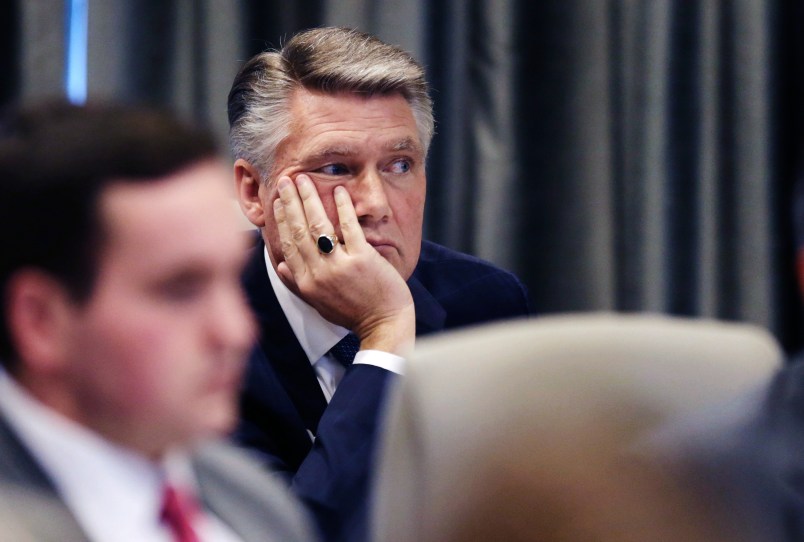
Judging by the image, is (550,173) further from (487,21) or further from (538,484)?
(538,484)

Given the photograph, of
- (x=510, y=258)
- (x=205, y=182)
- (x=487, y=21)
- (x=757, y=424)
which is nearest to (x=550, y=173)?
(x=510, y=258)

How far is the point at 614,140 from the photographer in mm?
2609

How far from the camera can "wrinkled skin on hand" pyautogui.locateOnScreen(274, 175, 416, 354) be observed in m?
1.50

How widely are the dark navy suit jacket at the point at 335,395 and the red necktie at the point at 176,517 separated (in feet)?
1.31

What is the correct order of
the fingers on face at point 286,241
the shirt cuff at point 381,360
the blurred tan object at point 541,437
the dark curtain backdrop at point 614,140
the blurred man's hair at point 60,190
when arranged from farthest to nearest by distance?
the dark curtain backdrop at point 614,140
the fingers on face at point 286,241
the shirt cuff at point 381,360
the blurred tan object at point 541,437
the blurred man's hair at point 60,190

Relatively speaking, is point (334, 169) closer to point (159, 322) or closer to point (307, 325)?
point (307, 325)

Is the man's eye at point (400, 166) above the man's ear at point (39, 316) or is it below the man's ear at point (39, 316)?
below

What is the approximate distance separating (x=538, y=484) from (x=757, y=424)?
0.64ft

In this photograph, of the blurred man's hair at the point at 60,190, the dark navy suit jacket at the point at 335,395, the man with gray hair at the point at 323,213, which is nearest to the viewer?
the blurred man's hair at the point at 60,190

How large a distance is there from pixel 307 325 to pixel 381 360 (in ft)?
0.84

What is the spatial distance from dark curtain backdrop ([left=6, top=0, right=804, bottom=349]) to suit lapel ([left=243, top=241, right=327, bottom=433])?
102 cm

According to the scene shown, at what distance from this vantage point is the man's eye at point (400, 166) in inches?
64.4

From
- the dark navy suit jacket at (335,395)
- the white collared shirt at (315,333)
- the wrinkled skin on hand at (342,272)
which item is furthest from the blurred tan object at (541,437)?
the white collared shirt at (315,333)

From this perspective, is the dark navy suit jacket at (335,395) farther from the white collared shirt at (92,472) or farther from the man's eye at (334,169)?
the white collared shirt at (92,472)
